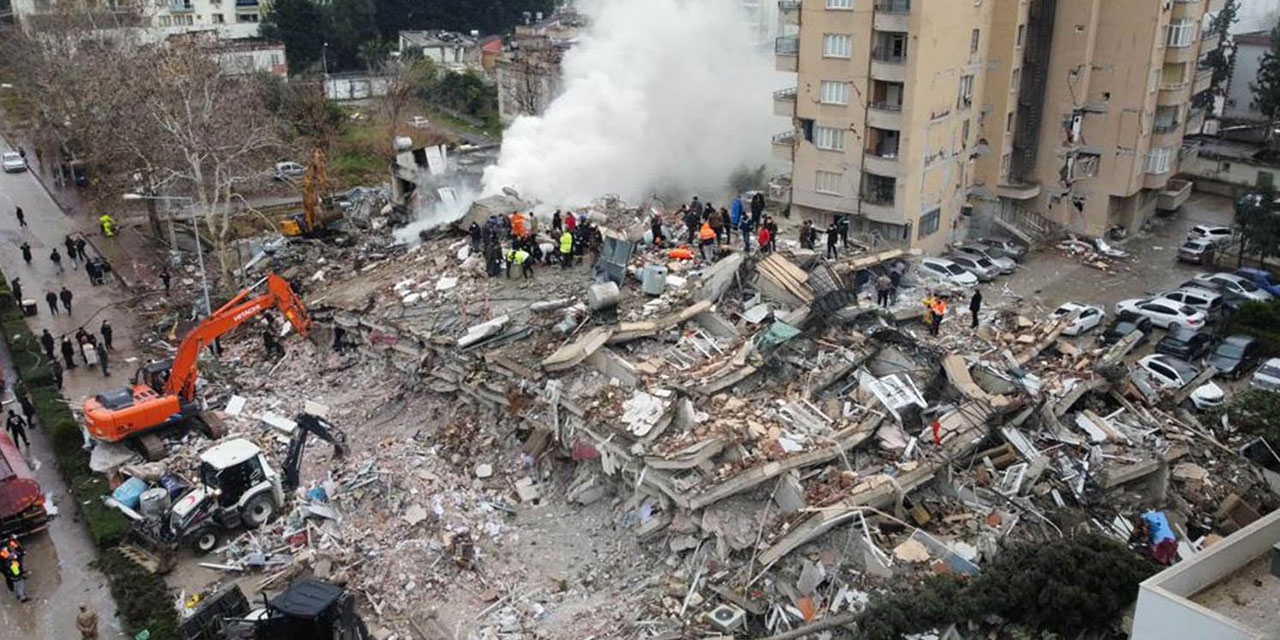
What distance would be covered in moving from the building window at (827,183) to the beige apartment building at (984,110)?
0.04 m

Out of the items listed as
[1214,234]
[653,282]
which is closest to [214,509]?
[653,282]

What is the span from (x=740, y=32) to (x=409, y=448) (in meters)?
26.2

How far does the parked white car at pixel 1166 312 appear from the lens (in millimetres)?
28875

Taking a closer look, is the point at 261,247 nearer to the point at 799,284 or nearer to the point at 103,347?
the point at 103,347

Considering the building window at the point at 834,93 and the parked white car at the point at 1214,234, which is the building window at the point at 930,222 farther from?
the parked white car at the point at 1214,234

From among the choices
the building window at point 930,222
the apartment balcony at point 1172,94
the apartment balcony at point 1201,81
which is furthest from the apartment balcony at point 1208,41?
the building window at point 930,222

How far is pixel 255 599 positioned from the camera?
18.3m

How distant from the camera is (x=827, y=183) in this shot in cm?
3384

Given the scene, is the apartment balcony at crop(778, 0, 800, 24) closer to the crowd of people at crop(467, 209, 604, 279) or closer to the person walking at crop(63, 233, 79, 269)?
the crowd of people at crop(467, 209, 604, 279)

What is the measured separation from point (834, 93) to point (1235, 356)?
1361 centimetres

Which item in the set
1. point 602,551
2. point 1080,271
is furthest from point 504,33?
point 602,551

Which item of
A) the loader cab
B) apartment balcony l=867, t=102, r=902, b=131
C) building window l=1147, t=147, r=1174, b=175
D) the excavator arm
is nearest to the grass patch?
the loader cab

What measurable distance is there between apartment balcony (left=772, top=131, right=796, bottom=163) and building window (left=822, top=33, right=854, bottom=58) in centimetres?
335

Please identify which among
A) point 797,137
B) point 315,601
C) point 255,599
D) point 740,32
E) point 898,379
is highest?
point 740,32
